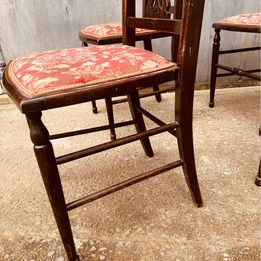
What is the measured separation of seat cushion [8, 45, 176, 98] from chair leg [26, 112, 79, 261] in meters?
0.08

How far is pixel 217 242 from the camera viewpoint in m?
0.87

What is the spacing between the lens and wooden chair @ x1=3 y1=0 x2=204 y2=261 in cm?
65

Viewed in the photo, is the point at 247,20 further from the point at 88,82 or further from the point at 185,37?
the point at 88,82

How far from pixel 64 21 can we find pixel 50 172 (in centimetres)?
167

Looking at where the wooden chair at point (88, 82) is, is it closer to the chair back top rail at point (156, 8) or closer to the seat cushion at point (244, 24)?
the chair back top rail at point (156, 8)

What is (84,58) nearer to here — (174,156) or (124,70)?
(124,70)

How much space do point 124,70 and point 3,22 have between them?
1.75 metres

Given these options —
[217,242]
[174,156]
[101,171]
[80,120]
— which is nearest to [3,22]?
[80,120]

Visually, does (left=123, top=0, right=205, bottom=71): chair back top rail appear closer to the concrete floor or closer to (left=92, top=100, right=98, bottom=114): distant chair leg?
the concrete floor

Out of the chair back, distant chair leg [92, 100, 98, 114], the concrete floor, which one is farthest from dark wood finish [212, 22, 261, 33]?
distant chair leg [92, 100, 98, 114]

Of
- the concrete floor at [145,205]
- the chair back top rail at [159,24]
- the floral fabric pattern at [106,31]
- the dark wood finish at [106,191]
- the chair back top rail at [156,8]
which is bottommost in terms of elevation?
the concrete floor at [145,205]

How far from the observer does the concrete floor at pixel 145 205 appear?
0.87 meters

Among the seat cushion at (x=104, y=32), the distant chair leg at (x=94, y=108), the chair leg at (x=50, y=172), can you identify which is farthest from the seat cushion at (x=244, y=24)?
the chair leg at (x=50, y=172)

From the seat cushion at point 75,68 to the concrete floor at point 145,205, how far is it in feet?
1.79
